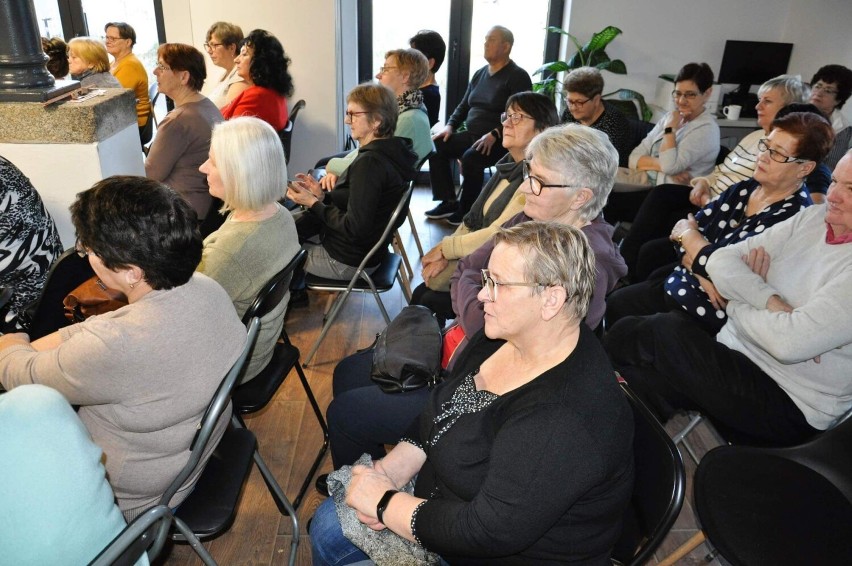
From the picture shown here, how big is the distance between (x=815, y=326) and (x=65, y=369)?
1.82m

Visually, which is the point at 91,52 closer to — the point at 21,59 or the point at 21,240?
the point at 21,59

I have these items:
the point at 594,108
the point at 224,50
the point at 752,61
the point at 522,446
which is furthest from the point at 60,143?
the point at 752,61

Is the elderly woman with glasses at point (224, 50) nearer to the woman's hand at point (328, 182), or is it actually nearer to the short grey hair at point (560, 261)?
the woman's hand at point (328, 182)

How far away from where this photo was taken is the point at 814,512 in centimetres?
155

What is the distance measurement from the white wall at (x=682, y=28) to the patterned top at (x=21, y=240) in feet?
14.6

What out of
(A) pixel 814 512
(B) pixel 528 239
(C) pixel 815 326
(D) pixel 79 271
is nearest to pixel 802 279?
(C) pixel 815 326

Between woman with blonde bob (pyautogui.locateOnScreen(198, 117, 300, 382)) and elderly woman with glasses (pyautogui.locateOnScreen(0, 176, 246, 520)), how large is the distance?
1.64 ft

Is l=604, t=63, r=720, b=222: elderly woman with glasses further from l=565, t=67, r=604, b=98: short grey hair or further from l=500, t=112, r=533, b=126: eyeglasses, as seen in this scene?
l=500, t=112, r=533, b=126: eyeglasses

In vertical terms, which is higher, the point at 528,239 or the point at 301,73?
the point at 528,239

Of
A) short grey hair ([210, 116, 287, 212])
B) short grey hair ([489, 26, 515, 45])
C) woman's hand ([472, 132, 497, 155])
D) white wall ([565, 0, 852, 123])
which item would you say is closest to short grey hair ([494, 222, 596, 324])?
short grey hair ([210, 116, 287, 212])

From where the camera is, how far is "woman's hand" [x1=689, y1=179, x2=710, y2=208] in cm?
314

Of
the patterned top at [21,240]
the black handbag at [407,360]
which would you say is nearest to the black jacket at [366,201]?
the black handbag at [407,360]

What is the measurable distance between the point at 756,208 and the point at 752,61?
3.36 meters

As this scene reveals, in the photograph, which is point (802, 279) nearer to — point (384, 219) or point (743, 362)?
point (743, 362)
